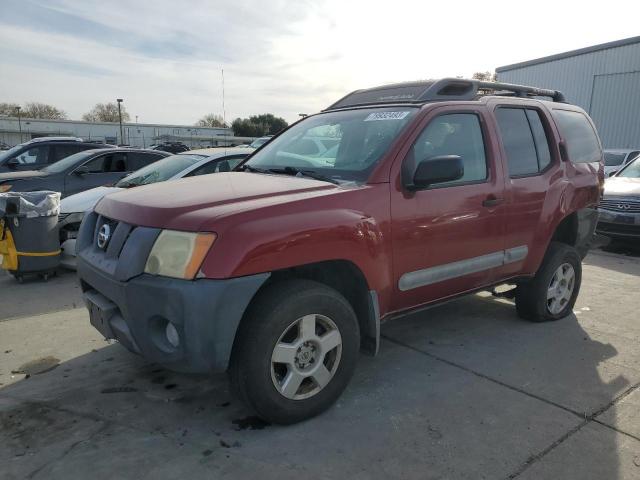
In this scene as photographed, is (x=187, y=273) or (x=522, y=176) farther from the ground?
(x=522, y=176)

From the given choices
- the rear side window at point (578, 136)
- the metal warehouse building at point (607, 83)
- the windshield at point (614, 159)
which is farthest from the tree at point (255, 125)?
the rear side window at point (578, 136)

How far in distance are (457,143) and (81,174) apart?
275 inches

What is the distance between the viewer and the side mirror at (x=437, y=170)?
10.1 ft

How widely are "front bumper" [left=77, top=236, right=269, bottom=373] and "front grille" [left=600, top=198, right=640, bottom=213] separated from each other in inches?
300

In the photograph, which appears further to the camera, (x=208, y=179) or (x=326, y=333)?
(x=208, y=179)

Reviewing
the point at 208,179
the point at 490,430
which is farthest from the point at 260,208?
the point at 490,430

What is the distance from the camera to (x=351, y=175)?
320 centimetres

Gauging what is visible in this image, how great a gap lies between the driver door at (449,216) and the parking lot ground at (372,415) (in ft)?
2.06

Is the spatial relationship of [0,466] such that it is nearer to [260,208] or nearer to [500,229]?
[260,208]

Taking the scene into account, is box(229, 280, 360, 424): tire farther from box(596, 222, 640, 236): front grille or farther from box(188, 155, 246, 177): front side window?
box(596, 222, 640, 236): front grille

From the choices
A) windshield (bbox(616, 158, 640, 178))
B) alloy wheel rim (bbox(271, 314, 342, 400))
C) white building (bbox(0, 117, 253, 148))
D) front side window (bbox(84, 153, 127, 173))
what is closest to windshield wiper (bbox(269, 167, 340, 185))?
alloy wheel rim (bbox(271, 314, 342, 400))

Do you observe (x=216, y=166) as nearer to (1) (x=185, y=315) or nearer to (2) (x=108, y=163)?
(2) (x=108, y=163)

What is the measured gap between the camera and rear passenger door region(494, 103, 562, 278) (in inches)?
154

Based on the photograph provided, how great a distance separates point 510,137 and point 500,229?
2.61 ft
